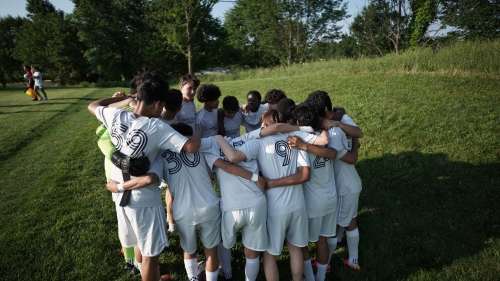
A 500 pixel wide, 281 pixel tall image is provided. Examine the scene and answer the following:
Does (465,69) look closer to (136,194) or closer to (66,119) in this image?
(136,194)

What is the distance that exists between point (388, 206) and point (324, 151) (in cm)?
276

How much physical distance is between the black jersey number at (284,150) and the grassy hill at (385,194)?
5.19 feet

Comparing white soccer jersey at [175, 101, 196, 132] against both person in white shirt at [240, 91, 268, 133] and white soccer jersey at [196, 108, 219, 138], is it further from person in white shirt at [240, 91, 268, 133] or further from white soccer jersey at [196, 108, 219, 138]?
person in white shirt at [240, 91, 268, 133]

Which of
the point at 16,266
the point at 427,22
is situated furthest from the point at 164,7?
the point at 16,266

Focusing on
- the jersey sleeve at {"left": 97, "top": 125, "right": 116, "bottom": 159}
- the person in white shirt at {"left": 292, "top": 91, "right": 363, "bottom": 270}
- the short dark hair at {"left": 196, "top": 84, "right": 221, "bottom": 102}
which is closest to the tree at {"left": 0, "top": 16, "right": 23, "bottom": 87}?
the short dark hair at {"left": 196, "top": 84, "right": 221, "bottom": 102}

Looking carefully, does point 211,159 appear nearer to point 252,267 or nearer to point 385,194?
point 252,267

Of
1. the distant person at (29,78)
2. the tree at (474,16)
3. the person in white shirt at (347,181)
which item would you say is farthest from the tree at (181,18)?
the person in white shirt at (347,181)

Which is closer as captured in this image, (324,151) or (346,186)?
(324,151)

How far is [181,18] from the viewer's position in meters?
31.5

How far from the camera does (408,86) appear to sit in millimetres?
10039

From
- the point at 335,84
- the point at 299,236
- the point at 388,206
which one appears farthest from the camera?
the point at 335,84

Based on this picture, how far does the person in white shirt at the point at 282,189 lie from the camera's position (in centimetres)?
284

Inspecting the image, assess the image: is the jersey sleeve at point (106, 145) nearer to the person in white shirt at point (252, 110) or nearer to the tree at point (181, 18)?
the person in white shirt at point (252, 110)

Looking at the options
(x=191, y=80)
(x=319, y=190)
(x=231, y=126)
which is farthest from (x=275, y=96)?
(x=319, y=190)
